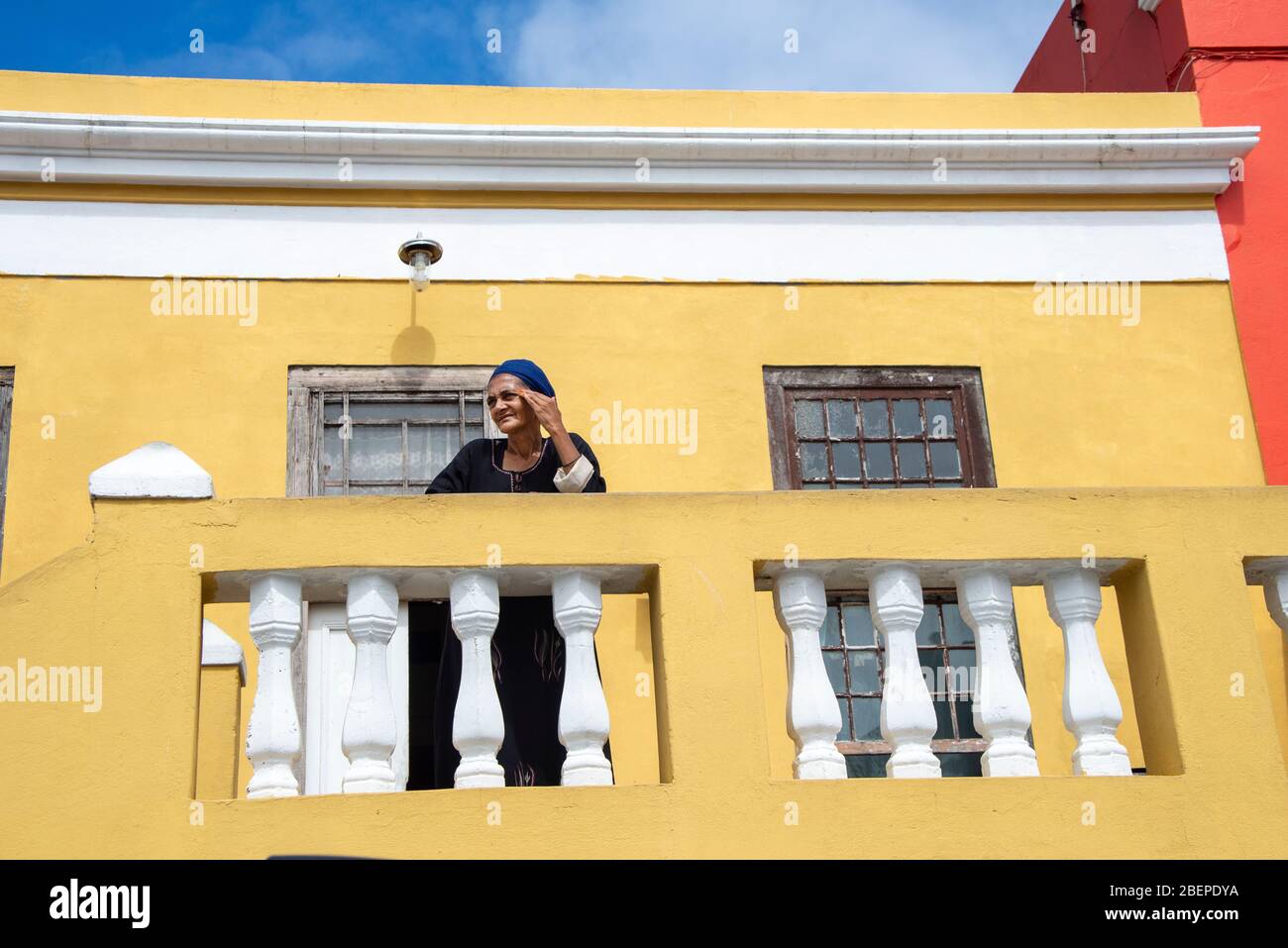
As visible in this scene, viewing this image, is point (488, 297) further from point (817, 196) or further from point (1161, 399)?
point (1161, 399)

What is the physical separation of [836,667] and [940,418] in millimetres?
1339

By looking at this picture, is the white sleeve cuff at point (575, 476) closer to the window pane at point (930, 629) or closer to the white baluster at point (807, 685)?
the white baluster at point (807, 685)

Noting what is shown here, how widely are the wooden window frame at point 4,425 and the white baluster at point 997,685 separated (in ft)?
14.6

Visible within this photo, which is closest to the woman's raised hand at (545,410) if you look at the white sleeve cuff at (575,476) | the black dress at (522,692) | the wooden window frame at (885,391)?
the white sleeve cuff at (575,476)

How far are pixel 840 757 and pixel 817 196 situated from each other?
14.5 ft

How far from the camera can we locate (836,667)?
6.91 m

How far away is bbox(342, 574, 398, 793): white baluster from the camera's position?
3.59m

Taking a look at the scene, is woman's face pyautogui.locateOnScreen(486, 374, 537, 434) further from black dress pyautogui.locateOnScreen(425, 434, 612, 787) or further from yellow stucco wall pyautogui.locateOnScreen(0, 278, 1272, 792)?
yellow stucco wall pyautogui.locateOnScreen(0, 278, 1272, 792)

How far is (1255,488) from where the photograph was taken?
4051 mm

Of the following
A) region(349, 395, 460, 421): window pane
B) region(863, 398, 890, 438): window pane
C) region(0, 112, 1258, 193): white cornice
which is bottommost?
region(863, 398, 890, 438): window pane

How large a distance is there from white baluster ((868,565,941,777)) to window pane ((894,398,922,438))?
3.40 metres

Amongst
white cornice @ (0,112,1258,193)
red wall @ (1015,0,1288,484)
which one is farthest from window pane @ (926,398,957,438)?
red wall @ (1015,0,1288,484)

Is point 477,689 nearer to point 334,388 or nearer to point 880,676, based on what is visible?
point 880,676
